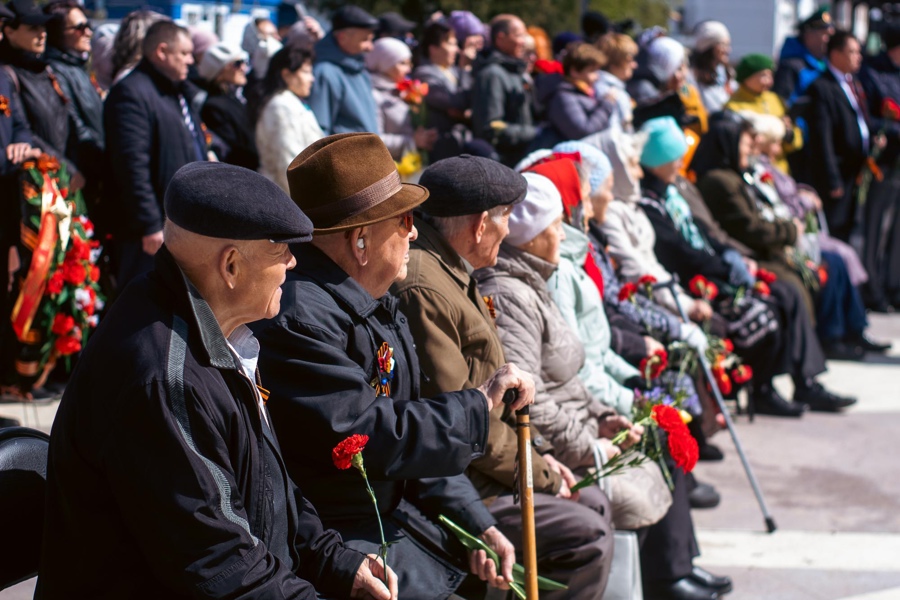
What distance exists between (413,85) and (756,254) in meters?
2.68

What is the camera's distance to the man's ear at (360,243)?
10.5ft

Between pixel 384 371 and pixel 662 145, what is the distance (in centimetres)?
428

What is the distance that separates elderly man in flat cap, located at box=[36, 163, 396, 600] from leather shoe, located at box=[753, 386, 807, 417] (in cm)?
594

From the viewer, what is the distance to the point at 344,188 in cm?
316

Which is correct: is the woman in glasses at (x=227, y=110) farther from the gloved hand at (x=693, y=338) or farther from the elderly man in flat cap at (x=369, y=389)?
the elderly man in flat cap at (x=369, y=389)

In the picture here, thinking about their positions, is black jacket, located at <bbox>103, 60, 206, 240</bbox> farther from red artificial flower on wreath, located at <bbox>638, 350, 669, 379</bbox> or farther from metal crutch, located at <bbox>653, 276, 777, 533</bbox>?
metal crutch, located at <bbox>653, 276, 777, 533</bbox>

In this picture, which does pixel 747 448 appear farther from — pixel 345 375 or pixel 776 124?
pixel 345 375

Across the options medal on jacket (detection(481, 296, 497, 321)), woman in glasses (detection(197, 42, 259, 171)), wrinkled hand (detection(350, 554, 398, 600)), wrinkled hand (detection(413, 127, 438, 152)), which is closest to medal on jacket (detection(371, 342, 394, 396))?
wrinkled hand (detection(350, 554, 398, 600))

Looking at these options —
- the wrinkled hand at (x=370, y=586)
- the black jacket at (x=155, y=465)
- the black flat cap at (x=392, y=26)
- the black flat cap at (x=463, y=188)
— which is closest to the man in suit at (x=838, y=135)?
the black flat cap at (x=392, y=26)

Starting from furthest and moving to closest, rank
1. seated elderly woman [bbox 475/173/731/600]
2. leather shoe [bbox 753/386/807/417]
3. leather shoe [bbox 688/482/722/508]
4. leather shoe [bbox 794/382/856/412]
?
leather shoe [bbox 794/382/856/412] → leather shoe [bbox 753/386/807/417] → leather shoe [bbox 688/482/722/508] → seated elderly woman [bbox 475/173/731/600]

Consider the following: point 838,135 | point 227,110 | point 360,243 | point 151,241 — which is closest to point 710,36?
point 838,135

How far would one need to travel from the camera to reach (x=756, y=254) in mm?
8352

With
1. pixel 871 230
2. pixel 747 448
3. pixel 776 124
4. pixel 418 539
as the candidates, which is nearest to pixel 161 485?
pixel 418 539

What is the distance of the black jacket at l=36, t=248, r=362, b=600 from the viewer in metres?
2.27
